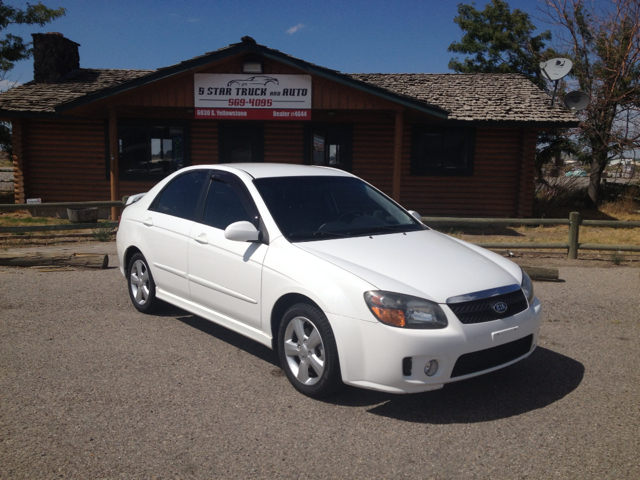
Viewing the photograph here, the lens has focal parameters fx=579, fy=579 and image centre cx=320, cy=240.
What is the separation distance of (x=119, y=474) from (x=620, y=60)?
2193 centimetres

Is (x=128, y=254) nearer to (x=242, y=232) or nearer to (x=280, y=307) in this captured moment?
(x=242, y=232)

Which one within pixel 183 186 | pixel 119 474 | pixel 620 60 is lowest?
pixel 119 474

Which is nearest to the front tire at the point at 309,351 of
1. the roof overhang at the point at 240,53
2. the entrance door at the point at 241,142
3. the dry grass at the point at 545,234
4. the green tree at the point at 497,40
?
the dry grass at the point at 545,234

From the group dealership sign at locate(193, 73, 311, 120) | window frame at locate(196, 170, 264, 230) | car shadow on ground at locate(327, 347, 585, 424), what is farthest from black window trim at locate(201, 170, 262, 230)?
dealership sign at locate(193, 73, 311, 120)

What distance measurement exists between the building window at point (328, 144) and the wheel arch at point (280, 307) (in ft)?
40.4

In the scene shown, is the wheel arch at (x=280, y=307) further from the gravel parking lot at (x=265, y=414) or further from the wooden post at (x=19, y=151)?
the wooden post at (x=19, y=151)

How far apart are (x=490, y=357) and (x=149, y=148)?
46.5ft

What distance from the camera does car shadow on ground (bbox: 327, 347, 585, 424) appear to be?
3.85 meters

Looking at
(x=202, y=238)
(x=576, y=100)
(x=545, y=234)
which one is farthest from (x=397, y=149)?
(x=202, y=238)

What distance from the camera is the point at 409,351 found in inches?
141

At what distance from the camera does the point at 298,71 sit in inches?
524

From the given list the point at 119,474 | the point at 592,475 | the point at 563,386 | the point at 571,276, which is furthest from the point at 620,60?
the point at 119,474

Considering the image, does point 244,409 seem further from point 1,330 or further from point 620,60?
point 620,60

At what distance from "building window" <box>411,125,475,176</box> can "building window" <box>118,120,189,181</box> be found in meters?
6.57
